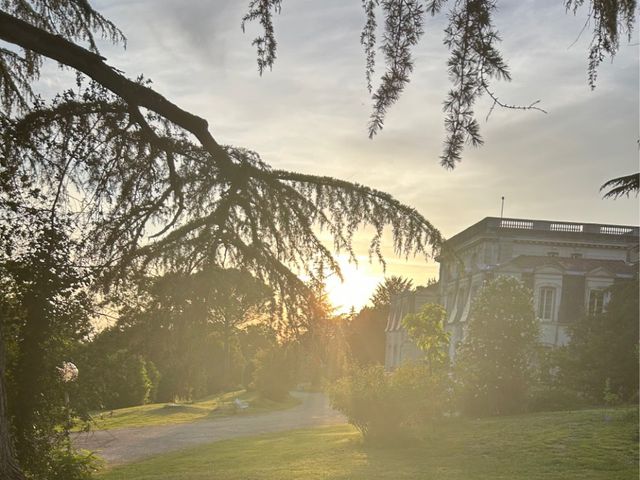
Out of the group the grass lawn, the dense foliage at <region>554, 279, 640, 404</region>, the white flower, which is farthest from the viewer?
the grass lawn

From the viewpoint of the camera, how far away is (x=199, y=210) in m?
5.65

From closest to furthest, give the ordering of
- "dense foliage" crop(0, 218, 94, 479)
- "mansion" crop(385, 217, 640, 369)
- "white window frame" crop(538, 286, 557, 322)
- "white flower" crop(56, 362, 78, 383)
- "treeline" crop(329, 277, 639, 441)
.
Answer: "dense foliage" crop(0, 218, 94, 479) → "white flower" crop(56, 362, 78, 383) → "treeline" crop(329, 277, 639, 441) → "mansion" crop(385, 217, 640, 369) → "white window frame" crop(538, 286, 557, 322)

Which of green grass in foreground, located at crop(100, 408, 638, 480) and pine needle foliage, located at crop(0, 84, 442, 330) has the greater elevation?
pine needle foliage, located at crop(0, 84, 442, 330)

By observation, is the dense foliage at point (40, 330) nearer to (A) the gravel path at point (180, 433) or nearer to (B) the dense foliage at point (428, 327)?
(A) the gravel path at point (180, 433)

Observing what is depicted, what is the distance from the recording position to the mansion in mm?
40375

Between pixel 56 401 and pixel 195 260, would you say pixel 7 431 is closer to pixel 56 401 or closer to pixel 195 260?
pixel 195 260

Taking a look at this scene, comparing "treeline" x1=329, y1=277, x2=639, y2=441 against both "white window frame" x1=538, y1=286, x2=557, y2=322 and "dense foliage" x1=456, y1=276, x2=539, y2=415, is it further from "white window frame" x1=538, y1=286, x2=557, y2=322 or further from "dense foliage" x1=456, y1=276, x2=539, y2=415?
"white window frame" x1=538, y1=286, x2=557, y2=322

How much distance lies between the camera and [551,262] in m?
40.7

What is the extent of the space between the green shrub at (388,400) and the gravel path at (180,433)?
14.3 feet

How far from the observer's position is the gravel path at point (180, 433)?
60.2 ft

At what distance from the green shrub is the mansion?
1894 centimetres

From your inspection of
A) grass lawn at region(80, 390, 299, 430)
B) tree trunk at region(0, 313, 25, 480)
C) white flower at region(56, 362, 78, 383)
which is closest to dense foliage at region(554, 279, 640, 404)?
grass lawn at region(80, 390, 299, 430)

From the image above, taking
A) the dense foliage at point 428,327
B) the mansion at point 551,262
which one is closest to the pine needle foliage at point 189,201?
the dense foliage at point 428,327

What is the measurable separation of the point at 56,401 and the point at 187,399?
99.1 feet
